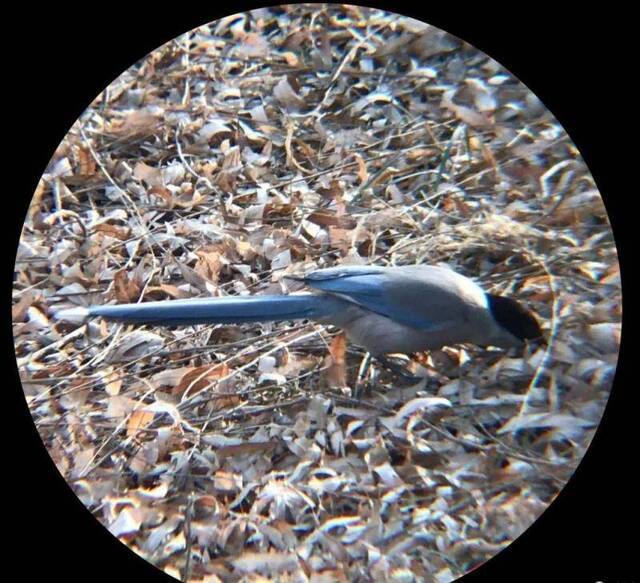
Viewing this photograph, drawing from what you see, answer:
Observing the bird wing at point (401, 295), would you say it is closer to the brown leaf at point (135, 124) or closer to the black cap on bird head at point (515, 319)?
the black cap on bird head at point (515, 319)

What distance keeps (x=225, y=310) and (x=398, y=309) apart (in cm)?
70

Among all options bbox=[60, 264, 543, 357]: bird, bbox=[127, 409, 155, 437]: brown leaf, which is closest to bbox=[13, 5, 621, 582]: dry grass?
bbox=[127, 409, 155, 437]: brown leaf

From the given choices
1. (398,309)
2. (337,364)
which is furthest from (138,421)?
(398,309)

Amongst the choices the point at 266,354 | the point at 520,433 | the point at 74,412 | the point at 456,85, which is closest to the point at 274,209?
the point at 266,354

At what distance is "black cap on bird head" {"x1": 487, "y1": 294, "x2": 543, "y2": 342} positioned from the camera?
2.96m

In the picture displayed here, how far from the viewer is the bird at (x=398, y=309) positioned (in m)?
3.02

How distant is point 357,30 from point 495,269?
4.15ft

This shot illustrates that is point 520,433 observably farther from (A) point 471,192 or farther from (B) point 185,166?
(B) point 185,166

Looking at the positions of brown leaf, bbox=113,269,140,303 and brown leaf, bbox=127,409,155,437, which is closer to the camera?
brown leaf, bbox=127,409,155,437

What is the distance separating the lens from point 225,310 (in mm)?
2949

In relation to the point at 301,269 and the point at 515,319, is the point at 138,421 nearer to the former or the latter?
the point at 301,269

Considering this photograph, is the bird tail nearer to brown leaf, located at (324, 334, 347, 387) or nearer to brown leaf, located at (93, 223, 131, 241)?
brown leaf, located at (324, 334, 347, 387)

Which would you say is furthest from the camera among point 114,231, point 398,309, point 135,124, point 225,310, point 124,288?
point 135,124

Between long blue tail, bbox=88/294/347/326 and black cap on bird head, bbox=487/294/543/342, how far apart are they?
62 centimetres
